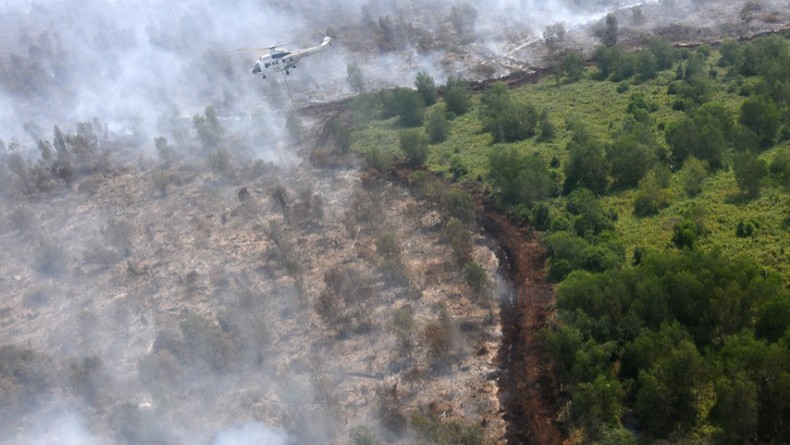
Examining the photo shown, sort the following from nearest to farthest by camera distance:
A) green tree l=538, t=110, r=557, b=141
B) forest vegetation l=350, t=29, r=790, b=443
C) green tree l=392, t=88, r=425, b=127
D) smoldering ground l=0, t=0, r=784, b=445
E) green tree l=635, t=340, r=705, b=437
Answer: green tree l=635, t=340, r=705, b=437
forest vegetation l=350, t=29, r=790, b=443
smoldering ground l=0, t=0, r=784, b=445
green tree l=538, t=110, r=557, b=141
green tree l=392, t=88, r=425, b=127

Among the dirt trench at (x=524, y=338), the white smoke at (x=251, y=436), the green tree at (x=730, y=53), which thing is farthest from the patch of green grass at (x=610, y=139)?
the white smoke at (x=251, y=436)

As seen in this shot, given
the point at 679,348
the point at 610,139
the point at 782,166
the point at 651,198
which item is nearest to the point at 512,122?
the point at 610,139

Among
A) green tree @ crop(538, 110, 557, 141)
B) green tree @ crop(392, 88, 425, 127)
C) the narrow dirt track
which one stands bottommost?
the narrow dirt track

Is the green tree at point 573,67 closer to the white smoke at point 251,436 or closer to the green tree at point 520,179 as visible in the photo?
the green tree at point 520,179

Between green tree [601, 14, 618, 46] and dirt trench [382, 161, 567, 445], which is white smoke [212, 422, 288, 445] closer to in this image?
dirt trench [382, 161, 567, 445]

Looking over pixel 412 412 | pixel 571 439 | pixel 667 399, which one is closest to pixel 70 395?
pixel 412 412

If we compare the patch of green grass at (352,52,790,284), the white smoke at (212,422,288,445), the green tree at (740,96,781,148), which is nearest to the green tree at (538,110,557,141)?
the patch of green grass at (352,52,790,284)

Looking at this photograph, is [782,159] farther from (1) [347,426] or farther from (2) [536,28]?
(2) [536,28]
